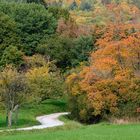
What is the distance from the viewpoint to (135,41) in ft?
179

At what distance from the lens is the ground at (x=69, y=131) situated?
30.8m

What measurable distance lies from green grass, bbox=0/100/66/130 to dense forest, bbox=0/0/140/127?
52.3 inches

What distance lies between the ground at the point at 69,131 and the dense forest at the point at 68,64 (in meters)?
2.44

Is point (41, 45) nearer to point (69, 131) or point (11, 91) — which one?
point (11, 91)

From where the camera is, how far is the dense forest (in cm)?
5281

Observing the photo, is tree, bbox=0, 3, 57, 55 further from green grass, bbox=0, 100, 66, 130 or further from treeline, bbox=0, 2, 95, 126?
green grass, bbox=0, 100, 66, 130

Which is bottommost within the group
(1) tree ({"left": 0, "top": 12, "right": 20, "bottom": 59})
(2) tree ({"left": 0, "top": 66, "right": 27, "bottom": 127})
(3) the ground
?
(3) the ground

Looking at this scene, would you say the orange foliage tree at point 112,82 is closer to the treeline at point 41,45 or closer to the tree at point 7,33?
the treeline at point 41,45

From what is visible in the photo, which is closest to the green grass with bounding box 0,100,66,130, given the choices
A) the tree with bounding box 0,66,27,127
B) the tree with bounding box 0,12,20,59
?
the tree with bounding box 0,66,27,127

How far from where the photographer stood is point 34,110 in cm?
6562

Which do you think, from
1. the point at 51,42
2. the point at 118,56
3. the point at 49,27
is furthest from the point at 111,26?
the point at 49,27

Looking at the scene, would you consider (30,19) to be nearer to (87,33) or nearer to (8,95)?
(87,33)

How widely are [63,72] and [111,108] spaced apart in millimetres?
31878

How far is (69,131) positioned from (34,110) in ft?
97.7
